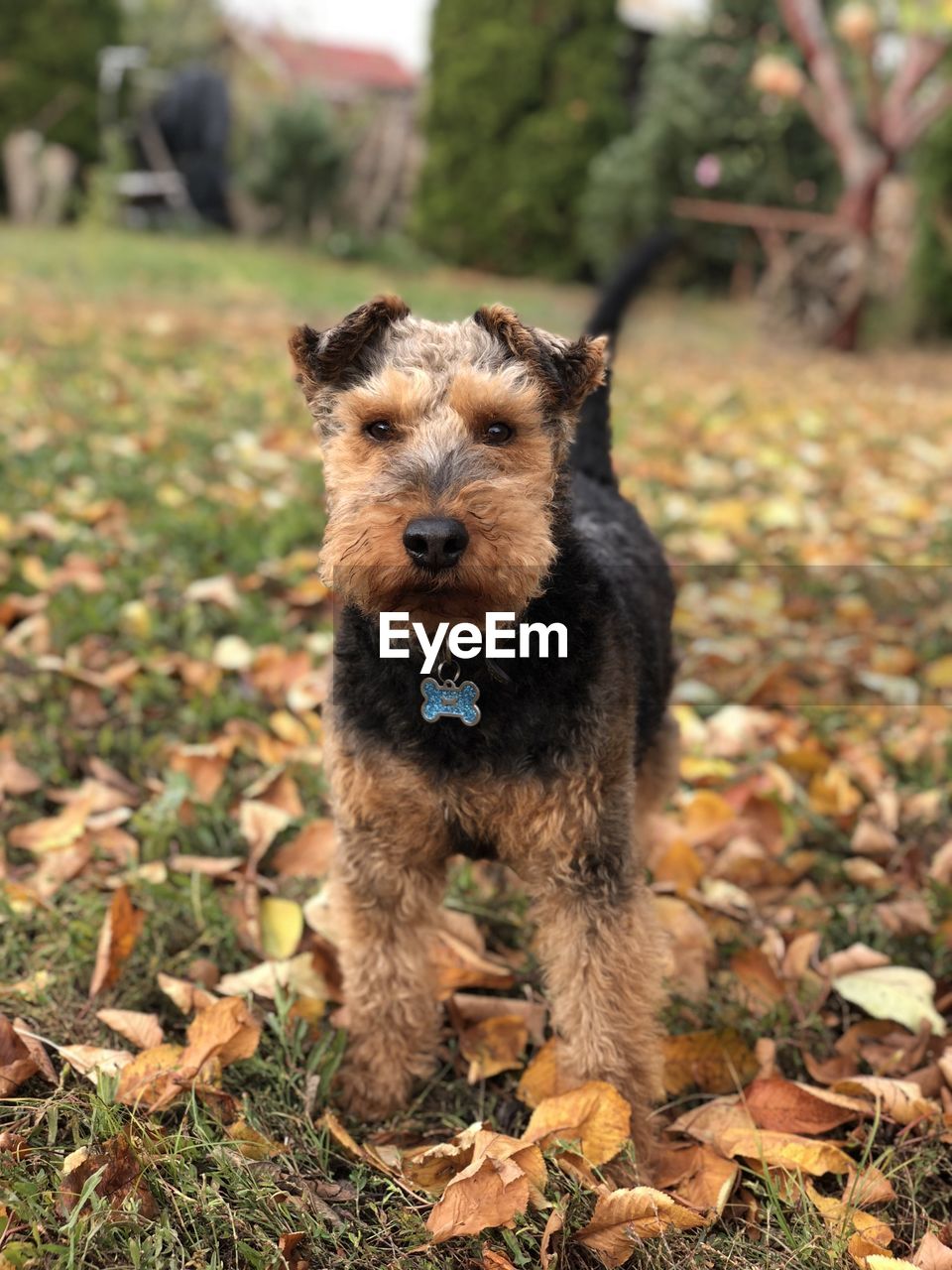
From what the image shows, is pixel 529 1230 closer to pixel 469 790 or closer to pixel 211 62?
pixel 469 790

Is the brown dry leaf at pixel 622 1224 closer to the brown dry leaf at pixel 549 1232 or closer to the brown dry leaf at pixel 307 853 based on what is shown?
the brown dry leaf at pixel 549 1232

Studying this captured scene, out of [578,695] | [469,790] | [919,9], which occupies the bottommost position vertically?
[469,790]

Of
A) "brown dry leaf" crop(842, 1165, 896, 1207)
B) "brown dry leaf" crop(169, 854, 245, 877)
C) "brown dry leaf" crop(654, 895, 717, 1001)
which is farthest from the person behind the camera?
"brown dry leaf" crop(169, 854, 245, 877)

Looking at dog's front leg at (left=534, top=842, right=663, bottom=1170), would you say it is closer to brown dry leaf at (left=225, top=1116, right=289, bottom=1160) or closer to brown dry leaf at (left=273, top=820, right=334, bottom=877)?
brown dry leaf at (left=225, top=1116, right=289, bottom=1160)

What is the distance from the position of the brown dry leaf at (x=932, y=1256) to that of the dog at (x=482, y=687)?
21.8 inches

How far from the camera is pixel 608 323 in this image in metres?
3.48

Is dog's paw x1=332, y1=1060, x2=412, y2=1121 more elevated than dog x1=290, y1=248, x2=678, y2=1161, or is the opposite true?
dog x1=290, y1=248, x2=678, y2=1161

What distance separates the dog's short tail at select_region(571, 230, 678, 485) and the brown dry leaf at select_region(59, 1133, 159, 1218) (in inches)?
78.7

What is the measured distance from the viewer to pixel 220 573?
15.1 ft

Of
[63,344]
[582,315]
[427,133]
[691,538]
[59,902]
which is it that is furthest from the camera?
[427,133]

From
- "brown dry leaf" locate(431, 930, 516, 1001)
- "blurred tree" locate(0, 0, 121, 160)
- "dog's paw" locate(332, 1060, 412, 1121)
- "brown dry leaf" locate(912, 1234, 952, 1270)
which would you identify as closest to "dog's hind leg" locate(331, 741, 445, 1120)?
"dog's paw" locate(332, 1060, 412, 1121)

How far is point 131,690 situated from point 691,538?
9.38 ft

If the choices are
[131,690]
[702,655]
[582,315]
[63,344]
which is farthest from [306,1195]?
[582,315]

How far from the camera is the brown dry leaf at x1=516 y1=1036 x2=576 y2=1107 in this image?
2414 millimetres
